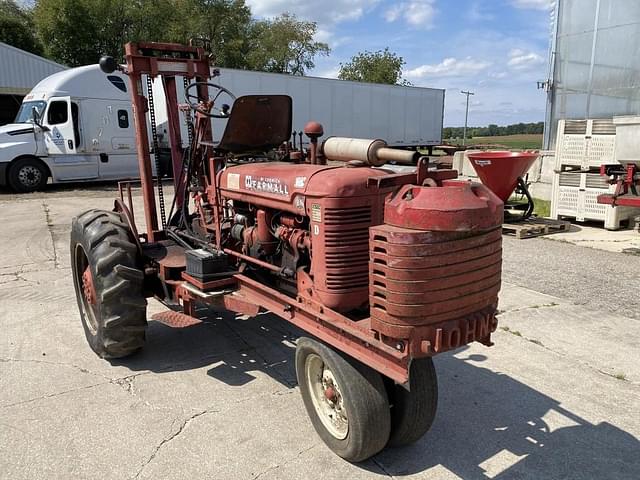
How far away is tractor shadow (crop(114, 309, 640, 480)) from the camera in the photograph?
295 cm

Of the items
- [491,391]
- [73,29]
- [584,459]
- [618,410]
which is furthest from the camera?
[73,29]

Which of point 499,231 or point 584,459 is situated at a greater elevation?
point 499,231

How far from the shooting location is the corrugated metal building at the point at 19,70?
65.9 ft

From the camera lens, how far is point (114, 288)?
13.2ft

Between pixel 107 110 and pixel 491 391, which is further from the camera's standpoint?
pixel 107 110

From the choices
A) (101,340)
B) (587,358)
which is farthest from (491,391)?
(101,340)

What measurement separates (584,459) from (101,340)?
137 inches

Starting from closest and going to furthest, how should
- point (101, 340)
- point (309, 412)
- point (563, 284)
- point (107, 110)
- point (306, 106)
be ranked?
point (309, 412), point (101, 340), point (563, 284), point (107, 110), point (306, 106)

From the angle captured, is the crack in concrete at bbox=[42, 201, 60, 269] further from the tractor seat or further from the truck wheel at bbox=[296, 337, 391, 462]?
the truck wheel at bbox=[296, 337, 391, 462]

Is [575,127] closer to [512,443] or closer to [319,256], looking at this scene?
[512,443]

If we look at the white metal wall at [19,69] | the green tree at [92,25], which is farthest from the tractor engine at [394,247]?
the green tree at [92,25]

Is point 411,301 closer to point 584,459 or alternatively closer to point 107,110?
point 584,459

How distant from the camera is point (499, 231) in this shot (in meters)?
2.78

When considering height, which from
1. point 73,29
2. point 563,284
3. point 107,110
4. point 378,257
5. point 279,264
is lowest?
point 563,284
